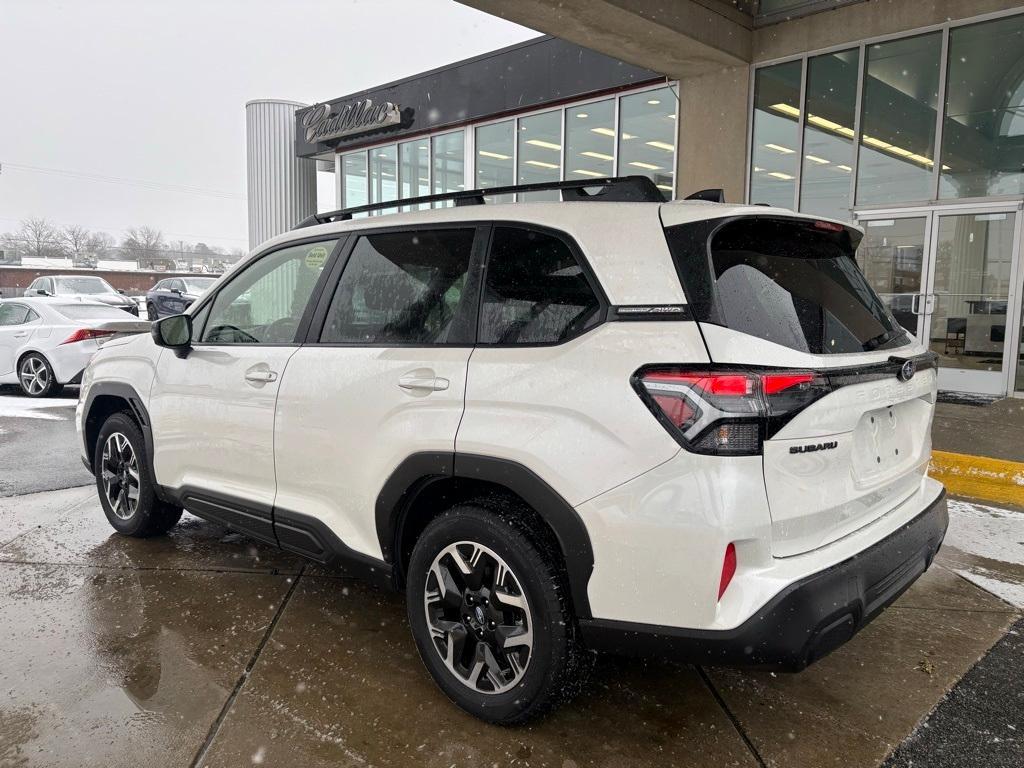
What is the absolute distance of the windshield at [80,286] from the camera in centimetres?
2027

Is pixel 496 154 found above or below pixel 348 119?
below

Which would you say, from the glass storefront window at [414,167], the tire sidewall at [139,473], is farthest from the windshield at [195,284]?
the tire sidewall at [139,473]

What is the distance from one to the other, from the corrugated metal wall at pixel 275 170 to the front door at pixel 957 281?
16109 millimetres

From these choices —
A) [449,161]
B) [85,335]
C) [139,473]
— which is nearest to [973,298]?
[139,473]

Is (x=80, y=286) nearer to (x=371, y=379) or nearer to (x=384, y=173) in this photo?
(x=384, y=173)

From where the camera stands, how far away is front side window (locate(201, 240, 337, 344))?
11.2 feet

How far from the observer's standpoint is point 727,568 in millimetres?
2092

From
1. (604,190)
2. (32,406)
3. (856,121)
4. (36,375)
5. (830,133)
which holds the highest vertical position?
(856,121)

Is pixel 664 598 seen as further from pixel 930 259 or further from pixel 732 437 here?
pixel 930 259

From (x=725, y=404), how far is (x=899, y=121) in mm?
9669

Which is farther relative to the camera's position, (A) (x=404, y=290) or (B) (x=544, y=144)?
(B) (x=544, y=144)

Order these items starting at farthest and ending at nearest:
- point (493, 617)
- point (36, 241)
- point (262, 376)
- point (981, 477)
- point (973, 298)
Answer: point (36, 241)
point (973, 298)
point (981, 477)
point (262, 376)
point (493, 617)

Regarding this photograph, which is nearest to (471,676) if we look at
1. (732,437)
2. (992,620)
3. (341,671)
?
(341,671)

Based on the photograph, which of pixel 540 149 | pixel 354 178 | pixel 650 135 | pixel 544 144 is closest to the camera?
pixel 650 135
